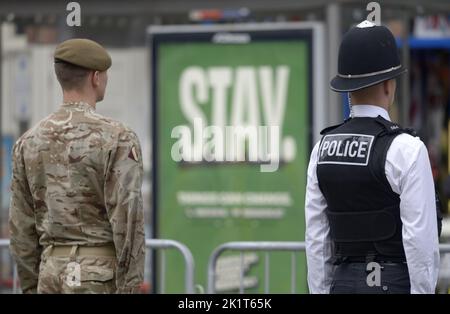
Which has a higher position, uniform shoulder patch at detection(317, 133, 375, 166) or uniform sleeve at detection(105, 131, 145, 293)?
uniform shoulder patch at detection(317, 133, 375, 166)

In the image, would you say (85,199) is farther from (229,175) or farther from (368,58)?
(229,175)

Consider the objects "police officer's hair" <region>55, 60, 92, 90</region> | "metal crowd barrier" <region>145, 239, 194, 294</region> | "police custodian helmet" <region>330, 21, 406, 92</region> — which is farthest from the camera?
"metal crowd barrier" <region>145, 239, 194, 294</region>

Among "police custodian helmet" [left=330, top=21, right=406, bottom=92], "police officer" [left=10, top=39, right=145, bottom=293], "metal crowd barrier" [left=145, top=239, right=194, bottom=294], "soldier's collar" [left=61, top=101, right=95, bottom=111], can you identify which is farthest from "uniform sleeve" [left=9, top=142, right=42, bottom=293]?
"metal crowd barrier" [left=145, top=239, right=194, bottom=294]

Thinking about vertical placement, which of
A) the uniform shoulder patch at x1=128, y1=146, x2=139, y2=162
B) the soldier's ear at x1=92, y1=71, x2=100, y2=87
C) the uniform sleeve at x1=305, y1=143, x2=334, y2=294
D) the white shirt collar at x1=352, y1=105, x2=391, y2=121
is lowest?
the uniform sleeve at x1=305, y1=143, x2=334, y2=294

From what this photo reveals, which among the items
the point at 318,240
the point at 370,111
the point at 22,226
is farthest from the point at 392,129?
the point at 22,226

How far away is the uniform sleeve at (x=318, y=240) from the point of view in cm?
407

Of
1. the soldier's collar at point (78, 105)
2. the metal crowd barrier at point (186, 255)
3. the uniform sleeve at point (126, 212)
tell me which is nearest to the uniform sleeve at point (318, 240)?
the uniform sleeve at point (126, 212)

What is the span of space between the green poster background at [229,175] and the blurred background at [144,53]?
18 mm

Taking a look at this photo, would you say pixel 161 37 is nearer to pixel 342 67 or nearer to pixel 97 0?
pixel 97 0

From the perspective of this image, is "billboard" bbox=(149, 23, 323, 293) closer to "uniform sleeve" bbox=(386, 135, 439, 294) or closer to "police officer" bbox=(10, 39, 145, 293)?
"police officer" bbox=(10, 39, 145, 293)

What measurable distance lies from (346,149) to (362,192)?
188 millimetres

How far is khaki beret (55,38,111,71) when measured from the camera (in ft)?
13.8

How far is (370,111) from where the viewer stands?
13.3 ft

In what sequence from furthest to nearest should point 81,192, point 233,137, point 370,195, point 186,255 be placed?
point 233,137 < point 186,255 < point 81,192 < point 370,195
